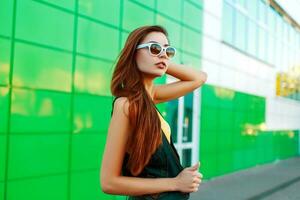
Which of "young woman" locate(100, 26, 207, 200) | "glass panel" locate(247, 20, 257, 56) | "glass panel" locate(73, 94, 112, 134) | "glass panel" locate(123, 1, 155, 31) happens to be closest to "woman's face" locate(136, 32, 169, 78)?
"young woman" locate(100, 26, 207, 200)

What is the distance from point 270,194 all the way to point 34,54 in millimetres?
6138

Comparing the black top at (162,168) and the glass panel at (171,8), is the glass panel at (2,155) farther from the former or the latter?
the glass panel at (171,8)

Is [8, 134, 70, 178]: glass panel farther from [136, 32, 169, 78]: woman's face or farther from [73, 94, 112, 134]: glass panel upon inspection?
[136, 32, 169, 78]: woman's face

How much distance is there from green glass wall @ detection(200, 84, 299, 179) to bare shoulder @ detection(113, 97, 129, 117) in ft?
31.4

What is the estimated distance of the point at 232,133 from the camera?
43.1 feet

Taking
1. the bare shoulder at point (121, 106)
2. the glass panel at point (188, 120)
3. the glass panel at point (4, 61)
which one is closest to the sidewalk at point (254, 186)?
the glass panel at point (188, 120)

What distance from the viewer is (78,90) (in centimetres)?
676

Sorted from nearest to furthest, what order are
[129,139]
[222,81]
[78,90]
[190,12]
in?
[129,139] → [78,90] → [190,12] → [222,81]

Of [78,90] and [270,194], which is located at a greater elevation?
[78,90]

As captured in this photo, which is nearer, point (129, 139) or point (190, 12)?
point (129, 139)

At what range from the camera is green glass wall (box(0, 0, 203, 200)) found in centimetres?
558

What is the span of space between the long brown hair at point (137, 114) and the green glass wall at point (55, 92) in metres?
3.94

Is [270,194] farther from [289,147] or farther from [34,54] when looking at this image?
[289,147]

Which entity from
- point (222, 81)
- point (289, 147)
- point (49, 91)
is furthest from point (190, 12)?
point (289, 147)
